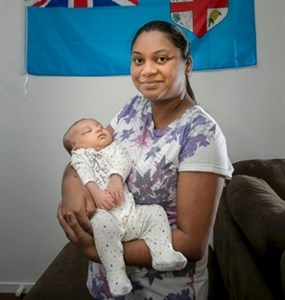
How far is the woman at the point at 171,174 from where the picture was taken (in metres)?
0.85

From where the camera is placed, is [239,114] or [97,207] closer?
[97,207]

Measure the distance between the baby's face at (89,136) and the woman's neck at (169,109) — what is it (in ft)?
0.63

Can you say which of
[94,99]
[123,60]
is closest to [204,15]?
[123,60]

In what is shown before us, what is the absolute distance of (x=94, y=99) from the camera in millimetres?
2168

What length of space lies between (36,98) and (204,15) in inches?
46.0

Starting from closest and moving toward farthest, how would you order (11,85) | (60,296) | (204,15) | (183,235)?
(183,235) → (60,296) → (204,15) → (11,85)

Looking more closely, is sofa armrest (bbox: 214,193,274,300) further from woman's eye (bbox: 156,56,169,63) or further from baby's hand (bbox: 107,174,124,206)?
woman's eye (bbox: 156,56,169,63)

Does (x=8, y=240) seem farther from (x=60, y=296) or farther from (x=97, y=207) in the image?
(x=97, y=207)

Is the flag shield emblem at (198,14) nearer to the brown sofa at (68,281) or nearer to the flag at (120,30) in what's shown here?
the flag at (120,30)

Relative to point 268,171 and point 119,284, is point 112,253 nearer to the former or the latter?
point 119,284

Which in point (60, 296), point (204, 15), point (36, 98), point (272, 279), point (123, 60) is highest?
point (204, 15)

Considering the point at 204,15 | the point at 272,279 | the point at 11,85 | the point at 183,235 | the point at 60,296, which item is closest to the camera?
the point at 183,235

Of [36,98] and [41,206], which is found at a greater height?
[36,98]

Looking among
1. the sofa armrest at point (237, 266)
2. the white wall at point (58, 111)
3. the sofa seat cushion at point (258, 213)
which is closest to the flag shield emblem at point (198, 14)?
the white wall at point (58, 111)
